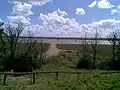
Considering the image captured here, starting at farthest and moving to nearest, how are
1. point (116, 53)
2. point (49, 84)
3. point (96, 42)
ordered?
point (96, 42) < point (116, 53) < point (49, 84)

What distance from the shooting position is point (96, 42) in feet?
202

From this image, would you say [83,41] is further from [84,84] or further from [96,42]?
[84,84]

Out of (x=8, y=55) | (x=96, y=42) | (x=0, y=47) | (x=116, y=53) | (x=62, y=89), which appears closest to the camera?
(x=62, y=89)

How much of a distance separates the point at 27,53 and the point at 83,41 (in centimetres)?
1673

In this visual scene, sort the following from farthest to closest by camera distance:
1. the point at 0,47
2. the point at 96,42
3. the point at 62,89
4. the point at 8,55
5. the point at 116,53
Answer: the point at 96,42 → the point at 116,53 → the point at 8,55 → the point at 0,47 → the point at 62,89

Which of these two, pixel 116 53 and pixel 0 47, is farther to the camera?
pixel 116 53

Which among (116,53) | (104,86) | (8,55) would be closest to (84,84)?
(104,86)

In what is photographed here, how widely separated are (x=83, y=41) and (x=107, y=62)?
1284 centimetres

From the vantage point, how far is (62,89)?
14133mm

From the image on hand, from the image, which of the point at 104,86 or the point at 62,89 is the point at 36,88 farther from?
the point at 104,86

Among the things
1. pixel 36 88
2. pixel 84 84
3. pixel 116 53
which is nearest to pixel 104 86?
pixel 84 84

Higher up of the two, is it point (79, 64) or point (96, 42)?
point (96, 42)

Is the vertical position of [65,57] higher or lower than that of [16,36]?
lower

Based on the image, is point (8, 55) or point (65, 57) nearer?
point (8, 55)
